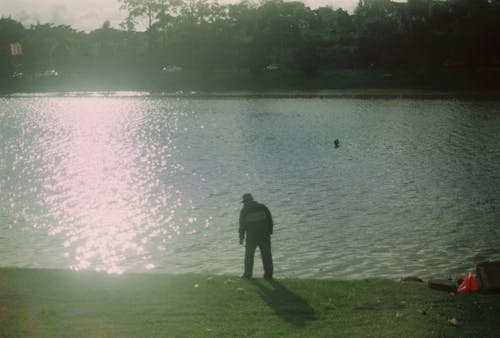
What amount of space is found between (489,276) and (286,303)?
17.9ft

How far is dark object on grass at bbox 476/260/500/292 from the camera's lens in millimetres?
17219

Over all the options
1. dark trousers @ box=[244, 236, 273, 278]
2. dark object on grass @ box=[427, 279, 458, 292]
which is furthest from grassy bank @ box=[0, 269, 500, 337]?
dark trousers @ box=[244, 236, 273, 278]

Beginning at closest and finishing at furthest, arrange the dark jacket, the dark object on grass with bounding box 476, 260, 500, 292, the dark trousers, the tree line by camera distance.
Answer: the dark object on grass with bounding box 476, 260, 500, 292 → the dark jacket → the dark trousers → the tree line

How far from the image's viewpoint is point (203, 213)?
32.7m

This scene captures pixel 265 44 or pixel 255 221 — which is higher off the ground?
pixel 265 44

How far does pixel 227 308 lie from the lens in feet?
52.2

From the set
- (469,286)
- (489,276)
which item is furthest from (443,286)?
(489,276)

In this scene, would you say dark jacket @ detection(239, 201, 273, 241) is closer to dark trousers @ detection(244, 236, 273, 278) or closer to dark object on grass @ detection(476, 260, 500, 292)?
dark trousers @ detection(244, 236, 273, 278)

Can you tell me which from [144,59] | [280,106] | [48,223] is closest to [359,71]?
[280,106]

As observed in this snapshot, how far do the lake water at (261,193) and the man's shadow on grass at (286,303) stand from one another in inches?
181

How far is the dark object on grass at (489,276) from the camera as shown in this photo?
1722 cm

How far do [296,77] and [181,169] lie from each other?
8854 cm

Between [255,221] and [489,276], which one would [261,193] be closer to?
[255,221]

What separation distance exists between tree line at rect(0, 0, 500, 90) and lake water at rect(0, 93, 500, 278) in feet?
151
